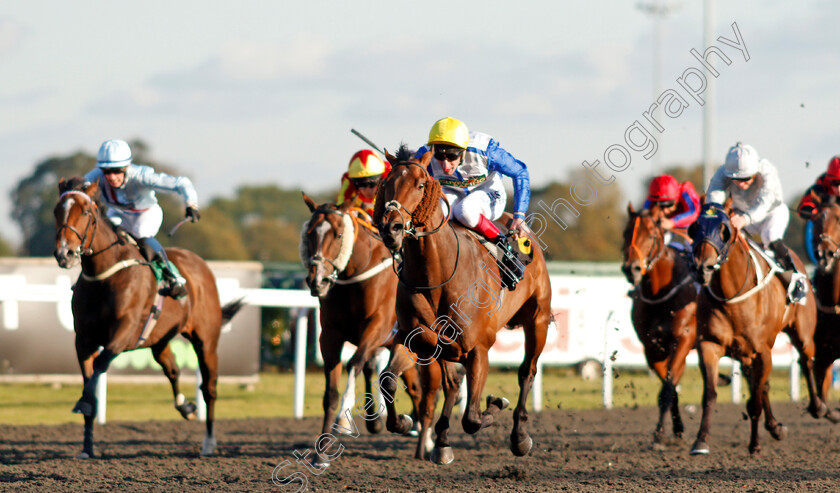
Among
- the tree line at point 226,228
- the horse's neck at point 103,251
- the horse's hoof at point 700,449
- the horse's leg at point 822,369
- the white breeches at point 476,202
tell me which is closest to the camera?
the white breeches at point 476,202

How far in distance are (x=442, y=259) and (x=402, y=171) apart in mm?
587

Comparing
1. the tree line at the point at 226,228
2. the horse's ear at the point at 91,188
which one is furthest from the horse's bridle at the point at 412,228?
the tree line at the point at 226,228

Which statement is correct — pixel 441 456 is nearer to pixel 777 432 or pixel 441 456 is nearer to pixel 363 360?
pixel 363 360

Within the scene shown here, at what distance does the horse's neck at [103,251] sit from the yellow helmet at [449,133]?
2543mm

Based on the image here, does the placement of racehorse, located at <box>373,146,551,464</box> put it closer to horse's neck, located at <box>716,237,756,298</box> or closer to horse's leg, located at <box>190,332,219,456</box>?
horse's neck, located at <box>716,237,756,298</box>

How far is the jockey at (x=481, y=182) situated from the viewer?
514 centimetres

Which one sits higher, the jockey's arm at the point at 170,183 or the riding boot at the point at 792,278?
the jockey's arm at the point at 170,183

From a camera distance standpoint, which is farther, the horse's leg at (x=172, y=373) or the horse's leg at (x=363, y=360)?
the horse's leg at (x=172, y=373)

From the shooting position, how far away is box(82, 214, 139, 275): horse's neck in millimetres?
6258

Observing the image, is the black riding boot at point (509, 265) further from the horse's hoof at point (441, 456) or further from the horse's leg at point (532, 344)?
the horse's hoof at point (441, 456)

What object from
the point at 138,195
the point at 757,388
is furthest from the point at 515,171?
the point at 138,195

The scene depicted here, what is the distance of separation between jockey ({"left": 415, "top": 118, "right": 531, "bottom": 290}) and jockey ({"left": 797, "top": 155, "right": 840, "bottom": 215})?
9.09ft

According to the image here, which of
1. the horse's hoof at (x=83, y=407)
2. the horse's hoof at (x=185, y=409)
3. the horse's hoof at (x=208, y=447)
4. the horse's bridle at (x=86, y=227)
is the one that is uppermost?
the horse's bridle at (x=86, y=227)

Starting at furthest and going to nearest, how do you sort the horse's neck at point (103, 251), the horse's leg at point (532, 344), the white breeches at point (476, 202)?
the horse's neck at point (103, 251) → the horse's leg at point (532, 344) → the white breeches at point (476, 202)
